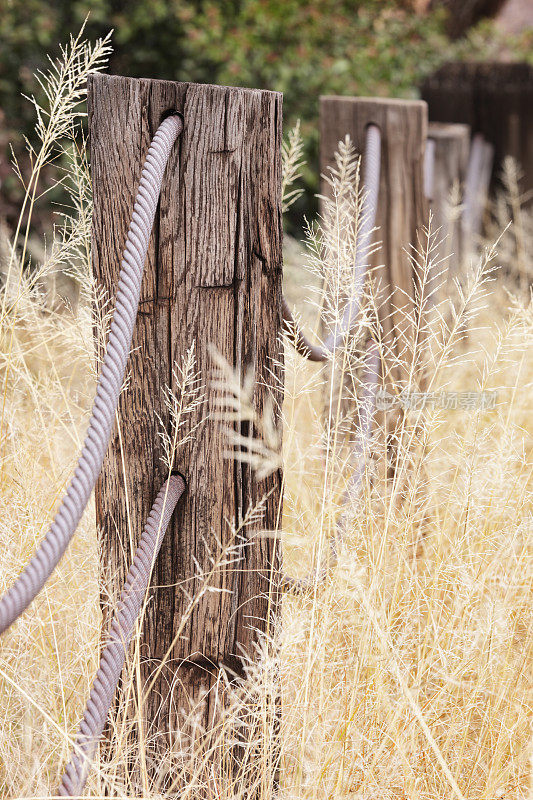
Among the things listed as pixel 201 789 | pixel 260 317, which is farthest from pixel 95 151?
pixel 201 789

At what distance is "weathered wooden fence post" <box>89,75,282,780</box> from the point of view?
113 cm

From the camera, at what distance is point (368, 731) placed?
55.4 inches

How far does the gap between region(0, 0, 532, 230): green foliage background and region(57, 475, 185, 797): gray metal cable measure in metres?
4.18

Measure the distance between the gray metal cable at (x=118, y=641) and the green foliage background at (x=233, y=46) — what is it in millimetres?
4176

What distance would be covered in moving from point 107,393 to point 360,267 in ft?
2.97

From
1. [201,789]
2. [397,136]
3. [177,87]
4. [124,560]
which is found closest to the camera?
[177,87]

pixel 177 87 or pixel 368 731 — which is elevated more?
pixel 177 87

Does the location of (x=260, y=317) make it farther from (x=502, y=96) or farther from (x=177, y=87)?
(x=502, y=96)

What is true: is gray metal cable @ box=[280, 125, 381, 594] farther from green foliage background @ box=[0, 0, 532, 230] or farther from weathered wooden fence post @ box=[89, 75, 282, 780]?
green foliage background @ box=[0, 0, 532, 230]

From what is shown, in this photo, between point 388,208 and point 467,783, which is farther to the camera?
point 388,208

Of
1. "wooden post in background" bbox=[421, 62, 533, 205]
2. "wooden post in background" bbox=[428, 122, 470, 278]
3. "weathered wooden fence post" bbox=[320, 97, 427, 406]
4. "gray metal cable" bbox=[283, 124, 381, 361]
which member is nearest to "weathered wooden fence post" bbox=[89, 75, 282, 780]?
"gray metal cable" bbox=[283, 124, 381, 361]

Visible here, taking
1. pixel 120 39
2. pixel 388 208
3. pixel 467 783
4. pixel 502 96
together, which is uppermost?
pixel 120 39

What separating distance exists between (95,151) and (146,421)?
15.3 inches

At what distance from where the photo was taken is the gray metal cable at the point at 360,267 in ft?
4.62
